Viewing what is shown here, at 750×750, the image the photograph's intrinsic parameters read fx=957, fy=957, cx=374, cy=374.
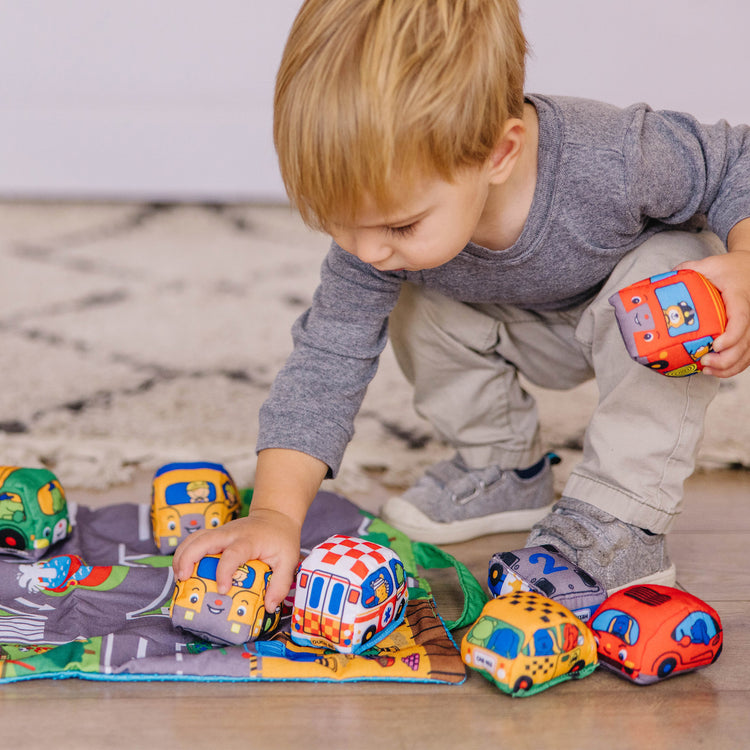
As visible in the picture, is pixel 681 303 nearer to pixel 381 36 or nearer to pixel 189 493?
pixel 381 36

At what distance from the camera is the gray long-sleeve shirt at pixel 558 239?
866 mm

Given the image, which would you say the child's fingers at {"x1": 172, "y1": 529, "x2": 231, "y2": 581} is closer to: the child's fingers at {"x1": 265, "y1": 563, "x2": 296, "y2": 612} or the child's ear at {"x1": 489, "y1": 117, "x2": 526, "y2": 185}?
the child's fingers at {"x1": 265, "y1": 563, "x2": 296, "y2": 612}

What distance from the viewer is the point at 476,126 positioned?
717 millimetres

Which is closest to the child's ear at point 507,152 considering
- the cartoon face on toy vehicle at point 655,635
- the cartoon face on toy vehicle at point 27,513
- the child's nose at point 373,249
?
the child's nose at point 373,249

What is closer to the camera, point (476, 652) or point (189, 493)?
point (476, 652)

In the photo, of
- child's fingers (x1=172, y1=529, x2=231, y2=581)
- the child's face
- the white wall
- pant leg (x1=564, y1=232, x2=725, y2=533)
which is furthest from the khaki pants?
the white wall

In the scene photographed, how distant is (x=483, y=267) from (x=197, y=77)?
5.04 ft

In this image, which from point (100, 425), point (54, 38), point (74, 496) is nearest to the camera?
point (74, 496)

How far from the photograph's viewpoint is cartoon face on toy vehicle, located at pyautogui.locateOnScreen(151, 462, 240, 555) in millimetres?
886

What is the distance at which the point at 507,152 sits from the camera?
0.79 m

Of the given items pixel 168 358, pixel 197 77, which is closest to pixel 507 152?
pixel 168 358

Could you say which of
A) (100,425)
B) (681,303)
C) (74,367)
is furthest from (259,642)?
(74,367)

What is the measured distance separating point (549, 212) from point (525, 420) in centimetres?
29

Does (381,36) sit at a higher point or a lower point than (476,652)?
higher
